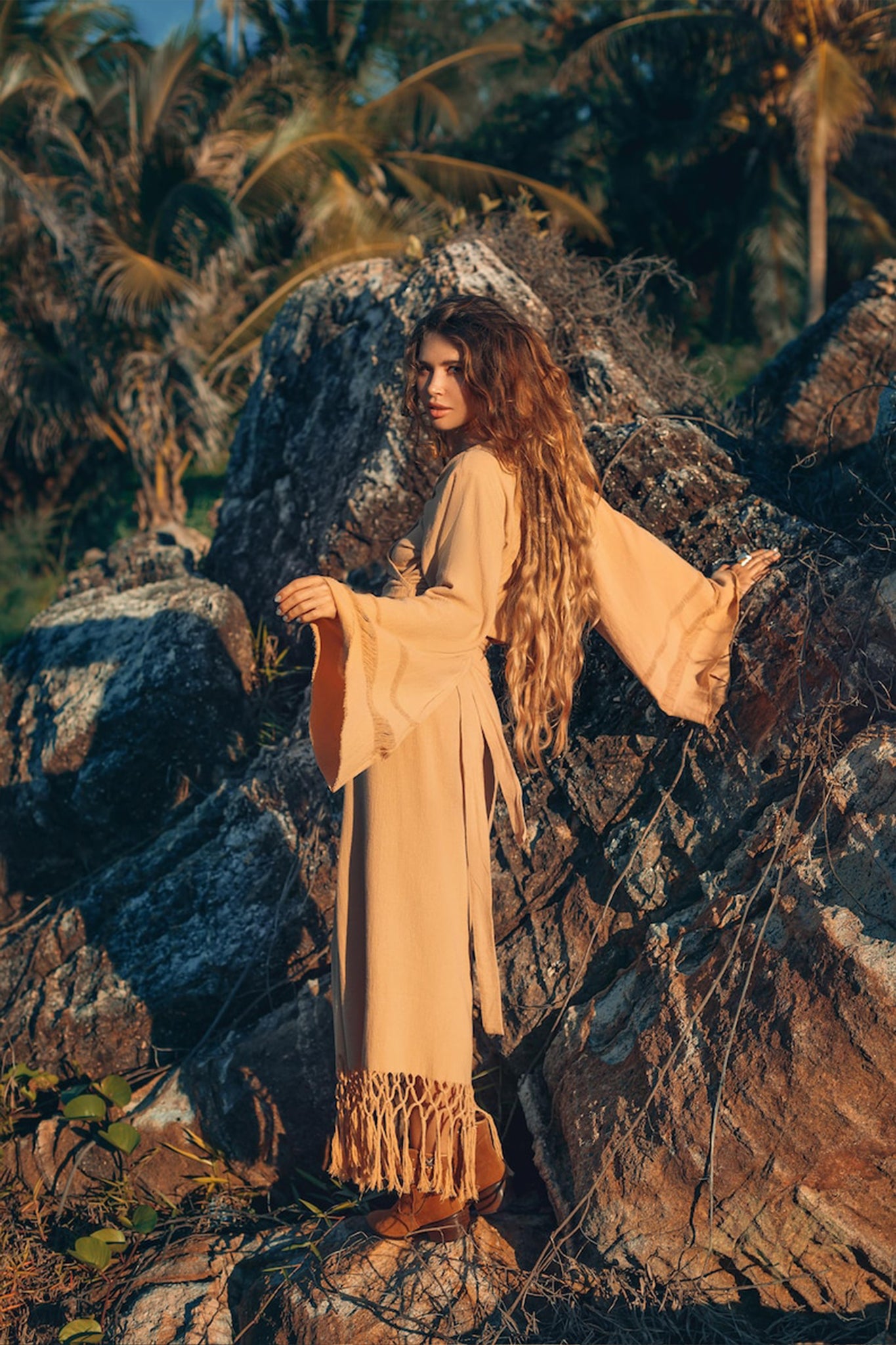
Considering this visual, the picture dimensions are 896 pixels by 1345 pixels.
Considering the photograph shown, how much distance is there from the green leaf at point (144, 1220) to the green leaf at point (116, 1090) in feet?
1.05

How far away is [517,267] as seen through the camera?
165 inches

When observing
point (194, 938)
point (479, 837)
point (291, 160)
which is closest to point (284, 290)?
point (291, 160)

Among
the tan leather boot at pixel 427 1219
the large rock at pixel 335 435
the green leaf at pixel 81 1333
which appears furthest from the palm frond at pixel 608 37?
the green leaf at pixel 81 1333

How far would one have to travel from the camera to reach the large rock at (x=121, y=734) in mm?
4199

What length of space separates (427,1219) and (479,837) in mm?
906

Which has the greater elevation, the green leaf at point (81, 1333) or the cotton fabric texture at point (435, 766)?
the cotton fabric texture at point (435, 766)

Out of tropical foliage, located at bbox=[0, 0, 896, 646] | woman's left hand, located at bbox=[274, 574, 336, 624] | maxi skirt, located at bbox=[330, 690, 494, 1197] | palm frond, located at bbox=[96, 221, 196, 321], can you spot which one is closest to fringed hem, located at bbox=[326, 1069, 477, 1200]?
maxi skirt, located at bbox=[330, 690, 494, 1197]

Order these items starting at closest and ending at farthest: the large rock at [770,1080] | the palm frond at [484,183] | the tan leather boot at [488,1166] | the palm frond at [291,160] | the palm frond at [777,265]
Answer: the large rock at [770,1080]
the tan leather boot at [488,1166]
the palm frond at [291,160]
the palm frond at [484,183]
the palm frond at [777,265]

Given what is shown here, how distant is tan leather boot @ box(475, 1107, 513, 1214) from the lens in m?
2.89

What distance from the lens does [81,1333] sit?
9.43 feet

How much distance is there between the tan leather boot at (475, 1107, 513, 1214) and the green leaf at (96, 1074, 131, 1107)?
3.72ft

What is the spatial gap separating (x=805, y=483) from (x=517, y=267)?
4.61 ft

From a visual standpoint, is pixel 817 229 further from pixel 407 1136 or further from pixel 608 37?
pixel 407 1136

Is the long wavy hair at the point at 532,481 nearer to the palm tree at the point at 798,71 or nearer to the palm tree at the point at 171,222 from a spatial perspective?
the palm tree at the point at 171,222
